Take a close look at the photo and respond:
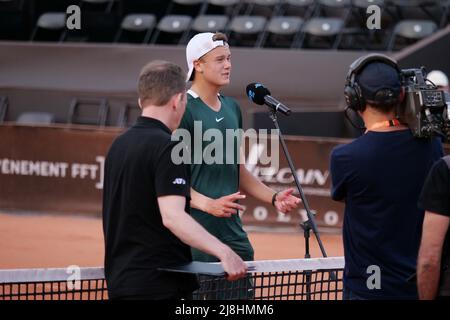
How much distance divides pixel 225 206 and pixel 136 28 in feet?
42.5

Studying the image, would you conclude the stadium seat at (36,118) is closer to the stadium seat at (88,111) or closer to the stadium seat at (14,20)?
the stadium seat at (88,111)

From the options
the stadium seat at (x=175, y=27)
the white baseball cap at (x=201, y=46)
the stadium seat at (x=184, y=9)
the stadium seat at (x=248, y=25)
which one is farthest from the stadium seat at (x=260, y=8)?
the white baseball cap at (x=201, y=46)

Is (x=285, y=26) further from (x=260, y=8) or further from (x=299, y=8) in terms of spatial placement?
(x=260, y=8)

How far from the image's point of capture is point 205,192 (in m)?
5.42

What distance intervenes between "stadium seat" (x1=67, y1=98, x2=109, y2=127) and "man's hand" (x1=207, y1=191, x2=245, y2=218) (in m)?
11.6

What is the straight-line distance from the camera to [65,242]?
462 inches

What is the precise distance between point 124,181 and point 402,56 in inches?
415

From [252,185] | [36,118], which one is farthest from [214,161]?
[36,118]

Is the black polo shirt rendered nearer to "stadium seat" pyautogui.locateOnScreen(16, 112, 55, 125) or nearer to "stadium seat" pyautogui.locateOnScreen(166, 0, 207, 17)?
"stadium seat" pyautogui.locateOnScreen(16, 112, 55, 125)

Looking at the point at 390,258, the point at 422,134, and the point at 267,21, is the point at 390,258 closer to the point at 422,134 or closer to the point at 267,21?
the point at 422,134

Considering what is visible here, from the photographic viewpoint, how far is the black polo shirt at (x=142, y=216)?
397cm

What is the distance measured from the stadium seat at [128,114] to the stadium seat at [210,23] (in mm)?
1726

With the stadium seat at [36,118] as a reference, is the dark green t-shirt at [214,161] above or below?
below

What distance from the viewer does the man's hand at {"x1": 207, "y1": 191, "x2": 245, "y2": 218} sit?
4812 mm
